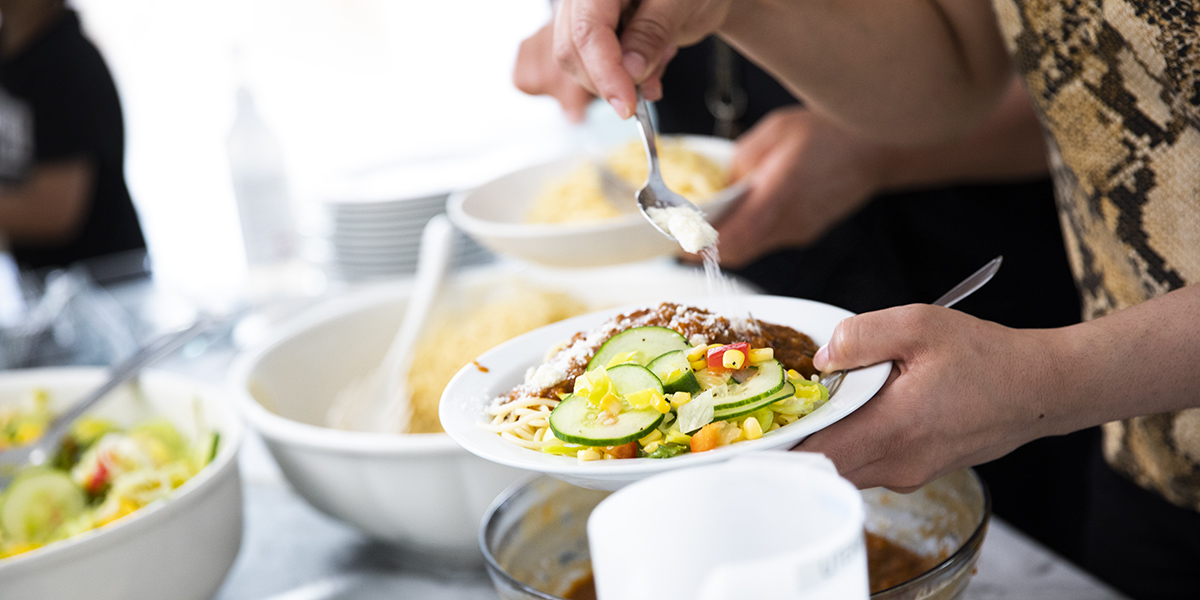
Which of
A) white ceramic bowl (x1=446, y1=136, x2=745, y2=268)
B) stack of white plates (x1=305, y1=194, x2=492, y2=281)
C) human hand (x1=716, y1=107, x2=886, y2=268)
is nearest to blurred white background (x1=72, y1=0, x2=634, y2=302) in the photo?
stack of white plates (x1=305, y1=194, x2=492, y2=281)

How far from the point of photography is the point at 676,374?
66 cm

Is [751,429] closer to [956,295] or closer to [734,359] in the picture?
[734,359]

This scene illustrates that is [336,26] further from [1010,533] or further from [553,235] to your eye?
[1010,533]

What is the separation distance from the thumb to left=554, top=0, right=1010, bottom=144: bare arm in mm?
329

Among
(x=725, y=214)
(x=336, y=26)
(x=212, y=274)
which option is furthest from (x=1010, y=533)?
(x=336, y=26)

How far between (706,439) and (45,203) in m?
3.34

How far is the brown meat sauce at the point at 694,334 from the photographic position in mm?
708

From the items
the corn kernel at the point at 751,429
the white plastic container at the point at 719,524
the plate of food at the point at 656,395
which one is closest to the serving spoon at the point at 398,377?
the plate of food at the point at 656,395

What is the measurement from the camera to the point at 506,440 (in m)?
0.65

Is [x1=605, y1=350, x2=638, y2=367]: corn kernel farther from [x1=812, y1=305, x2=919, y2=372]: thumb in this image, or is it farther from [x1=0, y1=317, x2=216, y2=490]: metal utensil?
[x1=0, y1=317, x2=216, y2=490]: metal utensil

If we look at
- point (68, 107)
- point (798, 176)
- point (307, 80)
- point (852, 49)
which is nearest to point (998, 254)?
point (798, 176)

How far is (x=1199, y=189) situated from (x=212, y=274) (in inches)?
127

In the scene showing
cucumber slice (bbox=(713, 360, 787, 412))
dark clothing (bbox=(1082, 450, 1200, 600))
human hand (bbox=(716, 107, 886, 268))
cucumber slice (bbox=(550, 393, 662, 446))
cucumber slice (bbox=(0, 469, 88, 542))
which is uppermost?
cucumber slice (bbox=(713, 360, 787, 412))

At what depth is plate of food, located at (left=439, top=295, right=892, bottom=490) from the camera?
1.99ft
